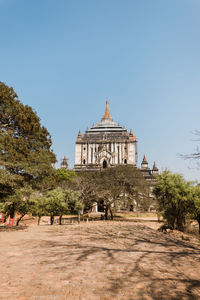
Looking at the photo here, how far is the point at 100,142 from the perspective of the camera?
2274 inches

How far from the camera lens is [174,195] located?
54.2ft

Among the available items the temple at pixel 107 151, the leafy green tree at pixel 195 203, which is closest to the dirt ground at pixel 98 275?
the leafy green tree at pixel 195 203

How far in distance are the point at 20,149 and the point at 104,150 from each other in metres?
43.7

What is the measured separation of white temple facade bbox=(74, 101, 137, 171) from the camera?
55625 mm

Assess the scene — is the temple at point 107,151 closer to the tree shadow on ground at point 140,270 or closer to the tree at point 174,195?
the tree at point 174,195

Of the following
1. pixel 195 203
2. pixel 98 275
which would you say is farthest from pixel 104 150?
pixel 98 275

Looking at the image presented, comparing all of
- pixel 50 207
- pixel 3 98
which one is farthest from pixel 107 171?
pixel 3 98

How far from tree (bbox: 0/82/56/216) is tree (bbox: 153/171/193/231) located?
9.09 meters

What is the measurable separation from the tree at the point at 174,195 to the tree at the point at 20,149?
9.09m

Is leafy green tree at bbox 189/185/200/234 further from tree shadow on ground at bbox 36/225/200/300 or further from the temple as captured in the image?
the temple

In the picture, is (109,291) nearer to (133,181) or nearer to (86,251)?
(86,251)

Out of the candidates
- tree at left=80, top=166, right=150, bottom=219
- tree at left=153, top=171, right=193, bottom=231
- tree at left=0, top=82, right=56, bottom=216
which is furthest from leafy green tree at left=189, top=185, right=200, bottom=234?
tree at left=80, top=166, right=150, bottom=219

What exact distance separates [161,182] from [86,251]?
11296mm

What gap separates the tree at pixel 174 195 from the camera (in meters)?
16.4
